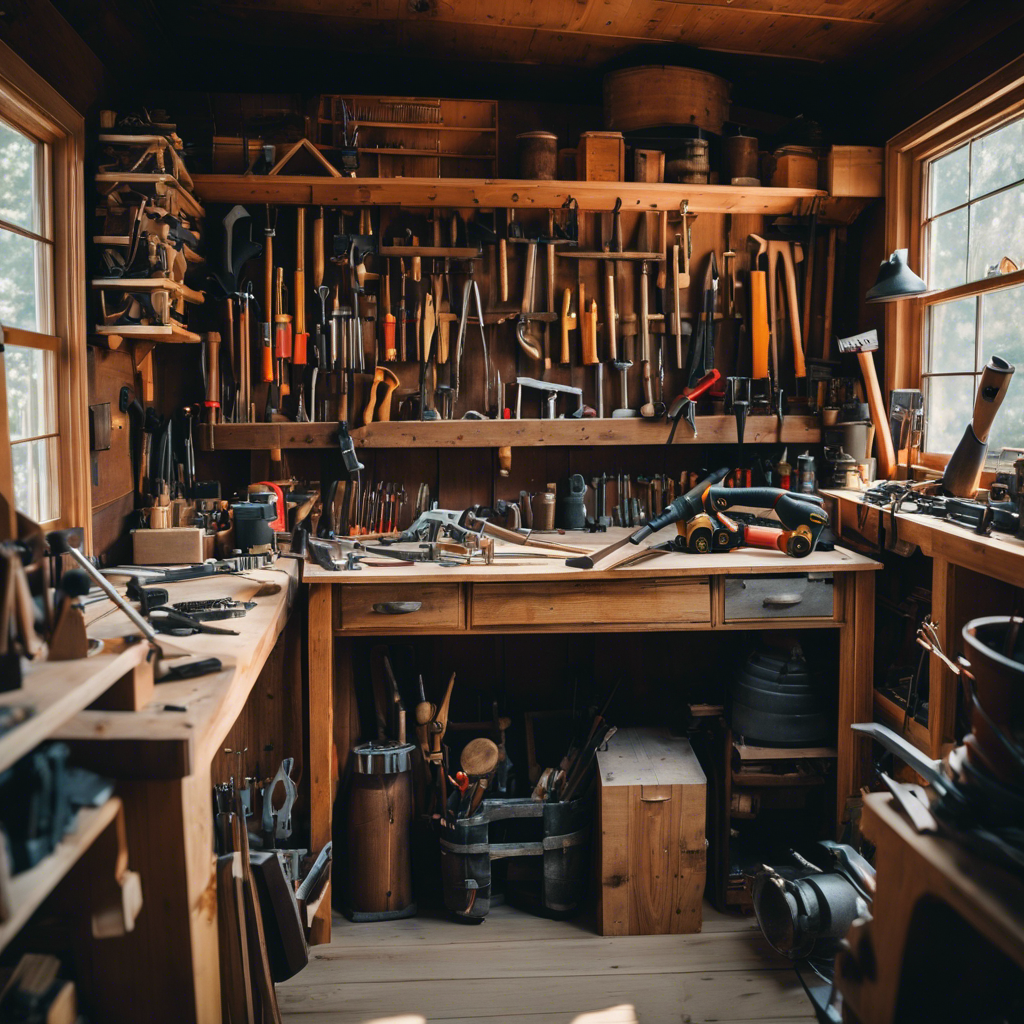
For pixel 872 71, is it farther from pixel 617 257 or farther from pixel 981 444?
pixel 981 444

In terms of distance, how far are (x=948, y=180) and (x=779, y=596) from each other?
163 centimetres

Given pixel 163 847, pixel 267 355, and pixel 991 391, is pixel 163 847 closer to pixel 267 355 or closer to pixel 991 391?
pixel 267 355

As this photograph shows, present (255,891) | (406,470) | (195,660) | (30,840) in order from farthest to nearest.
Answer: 1. (406,470)
2. (255,891)
3. (195,660)
4. (30,840)

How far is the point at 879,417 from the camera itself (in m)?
3.31

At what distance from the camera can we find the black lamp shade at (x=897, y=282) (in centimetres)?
282

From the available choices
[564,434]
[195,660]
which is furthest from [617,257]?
[195,660]

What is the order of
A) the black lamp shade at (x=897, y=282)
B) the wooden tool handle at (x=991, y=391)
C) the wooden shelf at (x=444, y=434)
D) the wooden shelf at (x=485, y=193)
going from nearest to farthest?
the wooden tool handle at (x=991, y=391), the black lamp shade at (x=897, y=282), the wooden shelf at (x=485, y=193), the wooden shelf at (x=444, y=434)

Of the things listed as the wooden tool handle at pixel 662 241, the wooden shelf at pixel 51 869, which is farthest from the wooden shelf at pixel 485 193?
the wooden shelf at pixel 51 869

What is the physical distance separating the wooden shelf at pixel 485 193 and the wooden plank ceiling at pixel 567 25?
0.54m

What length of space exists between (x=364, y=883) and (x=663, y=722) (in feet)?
4.59

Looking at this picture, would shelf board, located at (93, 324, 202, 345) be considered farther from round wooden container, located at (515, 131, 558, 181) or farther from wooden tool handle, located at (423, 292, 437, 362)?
round wooden container, located at (515, 131, 558, 181)

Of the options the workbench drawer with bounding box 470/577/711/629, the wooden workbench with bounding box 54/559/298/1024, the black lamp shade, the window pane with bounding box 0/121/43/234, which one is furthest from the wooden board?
the black lamp shade

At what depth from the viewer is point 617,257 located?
355cm

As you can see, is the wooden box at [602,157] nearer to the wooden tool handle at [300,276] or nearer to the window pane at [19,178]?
the wooden tool handle at [300,276]
